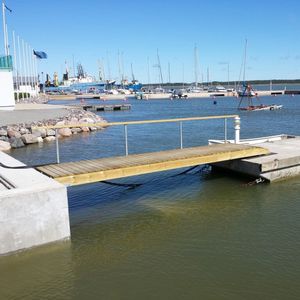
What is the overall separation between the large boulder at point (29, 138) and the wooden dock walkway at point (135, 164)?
1524cm

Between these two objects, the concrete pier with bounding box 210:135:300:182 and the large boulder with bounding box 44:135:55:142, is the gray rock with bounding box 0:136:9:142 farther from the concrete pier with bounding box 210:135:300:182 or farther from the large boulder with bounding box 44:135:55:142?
the concrete pier with bounding box 210:135:300:182

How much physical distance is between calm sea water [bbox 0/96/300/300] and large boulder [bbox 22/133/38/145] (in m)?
13.4

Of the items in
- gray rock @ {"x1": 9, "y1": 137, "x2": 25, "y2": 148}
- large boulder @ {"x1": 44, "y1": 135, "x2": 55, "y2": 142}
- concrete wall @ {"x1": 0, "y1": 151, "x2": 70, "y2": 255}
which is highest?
concrete wall @ {"x1": 0, "y1": 151, "x2": 70, "y2": 255}

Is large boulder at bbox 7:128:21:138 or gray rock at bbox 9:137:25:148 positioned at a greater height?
large boulder at bbox 7:128:21:138

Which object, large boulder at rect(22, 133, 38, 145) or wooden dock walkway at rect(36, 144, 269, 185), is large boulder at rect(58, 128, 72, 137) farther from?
wooden dock walkway at rect(36, 144, 269, 185)

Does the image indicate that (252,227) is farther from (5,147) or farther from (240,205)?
(5,147)

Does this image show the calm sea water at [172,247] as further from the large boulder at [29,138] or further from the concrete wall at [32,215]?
the large boulder at [29,138]

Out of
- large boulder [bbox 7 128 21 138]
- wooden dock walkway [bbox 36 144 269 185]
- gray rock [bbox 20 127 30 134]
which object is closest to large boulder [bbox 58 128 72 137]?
gray rock [bbox 20 127 30 134]

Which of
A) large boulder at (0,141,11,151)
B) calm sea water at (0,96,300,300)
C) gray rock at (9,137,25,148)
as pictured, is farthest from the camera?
gray rock at (9,137,25,148)

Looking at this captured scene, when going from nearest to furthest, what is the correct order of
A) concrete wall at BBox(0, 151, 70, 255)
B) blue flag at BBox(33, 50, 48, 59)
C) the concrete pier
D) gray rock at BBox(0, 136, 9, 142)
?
concrete wall at BBox(0, 151, 70, 255) → the concrete pier → gray rock at BBox(0, 136, 9, 142) → blue flag at BBox(33, 50, 48, 59)

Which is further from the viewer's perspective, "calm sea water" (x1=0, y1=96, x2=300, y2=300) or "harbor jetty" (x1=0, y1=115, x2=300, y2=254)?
"harbor jetty" (x1=0, y1=115, x2=300, y2=254)

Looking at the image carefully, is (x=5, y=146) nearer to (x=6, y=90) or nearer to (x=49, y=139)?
(x=49, y=139)

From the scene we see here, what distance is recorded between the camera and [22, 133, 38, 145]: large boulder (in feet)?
82.2

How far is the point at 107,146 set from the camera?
949 inches
